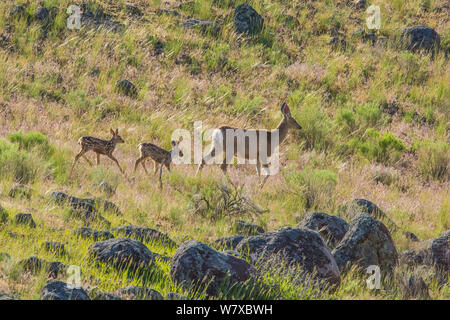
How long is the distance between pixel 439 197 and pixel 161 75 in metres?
10.5

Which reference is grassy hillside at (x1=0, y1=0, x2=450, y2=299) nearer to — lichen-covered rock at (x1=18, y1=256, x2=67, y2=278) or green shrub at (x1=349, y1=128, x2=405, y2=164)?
green shrub at (x1=349, y1=128, x2=405, y2=164)

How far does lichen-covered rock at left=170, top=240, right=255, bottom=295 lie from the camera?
26.0ft

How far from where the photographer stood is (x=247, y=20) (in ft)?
89.9

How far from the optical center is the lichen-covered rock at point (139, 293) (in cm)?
728

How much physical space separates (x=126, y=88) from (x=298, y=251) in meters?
13.8

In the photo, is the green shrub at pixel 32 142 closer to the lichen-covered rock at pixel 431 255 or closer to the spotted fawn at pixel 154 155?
the spotted fawn at pixel 154 155

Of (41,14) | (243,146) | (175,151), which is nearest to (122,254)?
(175,151)

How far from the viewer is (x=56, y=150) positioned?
1542 centimetres

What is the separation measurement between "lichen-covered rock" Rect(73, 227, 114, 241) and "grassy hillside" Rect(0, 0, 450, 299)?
230 mm

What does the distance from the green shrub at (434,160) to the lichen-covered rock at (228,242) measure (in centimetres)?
1047

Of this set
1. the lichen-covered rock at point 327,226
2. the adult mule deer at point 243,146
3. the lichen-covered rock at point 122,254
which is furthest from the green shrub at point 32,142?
the lichen-covered rock at point 122,254
